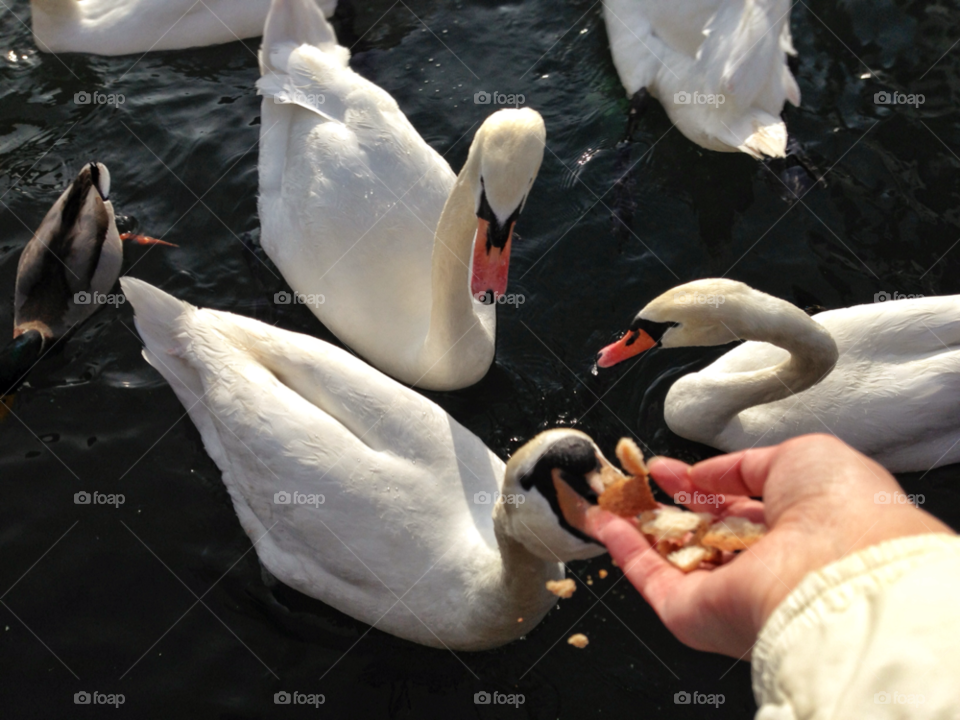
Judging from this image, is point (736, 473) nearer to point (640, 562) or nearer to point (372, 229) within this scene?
point (640, 562)

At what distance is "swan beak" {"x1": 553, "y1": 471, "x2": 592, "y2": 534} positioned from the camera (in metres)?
3.66

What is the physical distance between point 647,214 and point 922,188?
2.44 meters

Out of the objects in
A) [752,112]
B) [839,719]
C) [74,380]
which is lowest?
[74,380]

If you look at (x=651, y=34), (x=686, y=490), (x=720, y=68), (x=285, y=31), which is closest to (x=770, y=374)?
(x=686, y=490)

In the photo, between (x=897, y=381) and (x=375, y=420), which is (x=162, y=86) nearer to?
(x=375, y=420)

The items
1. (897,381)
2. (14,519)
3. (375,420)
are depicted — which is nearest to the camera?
(375,420)

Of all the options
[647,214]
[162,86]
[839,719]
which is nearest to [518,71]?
[647,214]

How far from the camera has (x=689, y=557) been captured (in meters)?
3.38

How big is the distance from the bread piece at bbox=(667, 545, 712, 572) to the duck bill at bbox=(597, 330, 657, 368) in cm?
235

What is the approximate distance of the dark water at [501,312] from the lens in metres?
5.34

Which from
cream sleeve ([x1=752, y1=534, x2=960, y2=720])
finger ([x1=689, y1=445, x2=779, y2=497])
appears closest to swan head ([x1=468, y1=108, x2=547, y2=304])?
finger ([x1=689, y1=445, x2=779, y2=497])

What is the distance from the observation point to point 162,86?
27.2 ft

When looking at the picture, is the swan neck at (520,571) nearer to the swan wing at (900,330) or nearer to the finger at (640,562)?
the finger at (640,562)

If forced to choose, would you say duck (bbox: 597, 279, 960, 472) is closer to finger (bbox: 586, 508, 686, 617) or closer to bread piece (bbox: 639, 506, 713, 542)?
bread piece (bbox: 639, 506, 713, 542)
